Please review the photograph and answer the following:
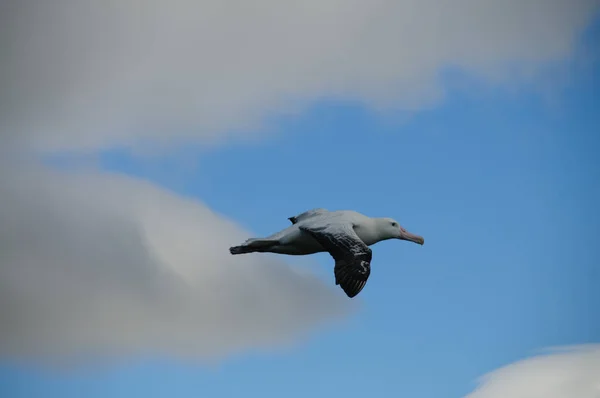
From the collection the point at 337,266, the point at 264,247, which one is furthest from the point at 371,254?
the point at 264,247

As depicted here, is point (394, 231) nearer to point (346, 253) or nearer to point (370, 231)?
point (370, 231)

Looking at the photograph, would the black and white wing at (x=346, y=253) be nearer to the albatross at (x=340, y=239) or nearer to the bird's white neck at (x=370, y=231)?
the albatross at (x=340, y=239)

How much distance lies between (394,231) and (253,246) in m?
4.03

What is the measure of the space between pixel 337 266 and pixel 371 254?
35.3 inches

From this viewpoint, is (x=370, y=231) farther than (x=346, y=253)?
Yes

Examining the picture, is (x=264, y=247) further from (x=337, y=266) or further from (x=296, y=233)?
(x=337, y=266)

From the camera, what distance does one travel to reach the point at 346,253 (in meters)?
29.4

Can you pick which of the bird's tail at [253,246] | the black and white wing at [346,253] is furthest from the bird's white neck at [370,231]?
the bird's tail at [253,246]

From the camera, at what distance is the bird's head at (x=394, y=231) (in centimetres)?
3341

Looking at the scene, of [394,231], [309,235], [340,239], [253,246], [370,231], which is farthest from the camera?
[394,231]

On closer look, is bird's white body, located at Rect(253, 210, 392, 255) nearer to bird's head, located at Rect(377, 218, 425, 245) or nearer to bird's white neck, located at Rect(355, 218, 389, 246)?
bird's white neck, located at Rect(355, 218, 389, 246)

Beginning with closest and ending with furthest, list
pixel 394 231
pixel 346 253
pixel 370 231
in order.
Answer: pixel 346 253 < pixel 370 231 < pixel 394 231

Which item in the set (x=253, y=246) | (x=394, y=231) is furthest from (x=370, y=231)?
(x=253, y=246)

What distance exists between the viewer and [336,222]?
31000 millimetres
